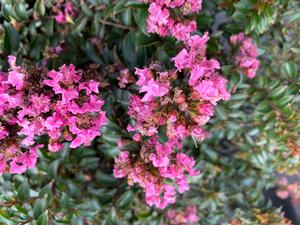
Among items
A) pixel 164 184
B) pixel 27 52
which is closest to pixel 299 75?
pixel 164 184

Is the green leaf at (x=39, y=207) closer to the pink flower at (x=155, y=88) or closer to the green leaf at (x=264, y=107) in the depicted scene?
the pink flower at (x=155, y=88)

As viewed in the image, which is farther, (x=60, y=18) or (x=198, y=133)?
(x=60, y=18)

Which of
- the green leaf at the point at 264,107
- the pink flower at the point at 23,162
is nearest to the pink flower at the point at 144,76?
the pink flower at the point at 23,162

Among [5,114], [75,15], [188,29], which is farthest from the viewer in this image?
[75,15]

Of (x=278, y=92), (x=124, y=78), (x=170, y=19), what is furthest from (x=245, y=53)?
(x=124, y=78)

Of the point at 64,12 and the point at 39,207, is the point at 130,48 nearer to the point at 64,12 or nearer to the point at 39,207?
the point at 64,12

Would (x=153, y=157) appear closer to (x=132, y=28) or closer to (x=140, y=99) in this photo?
(x=140, y=99)
